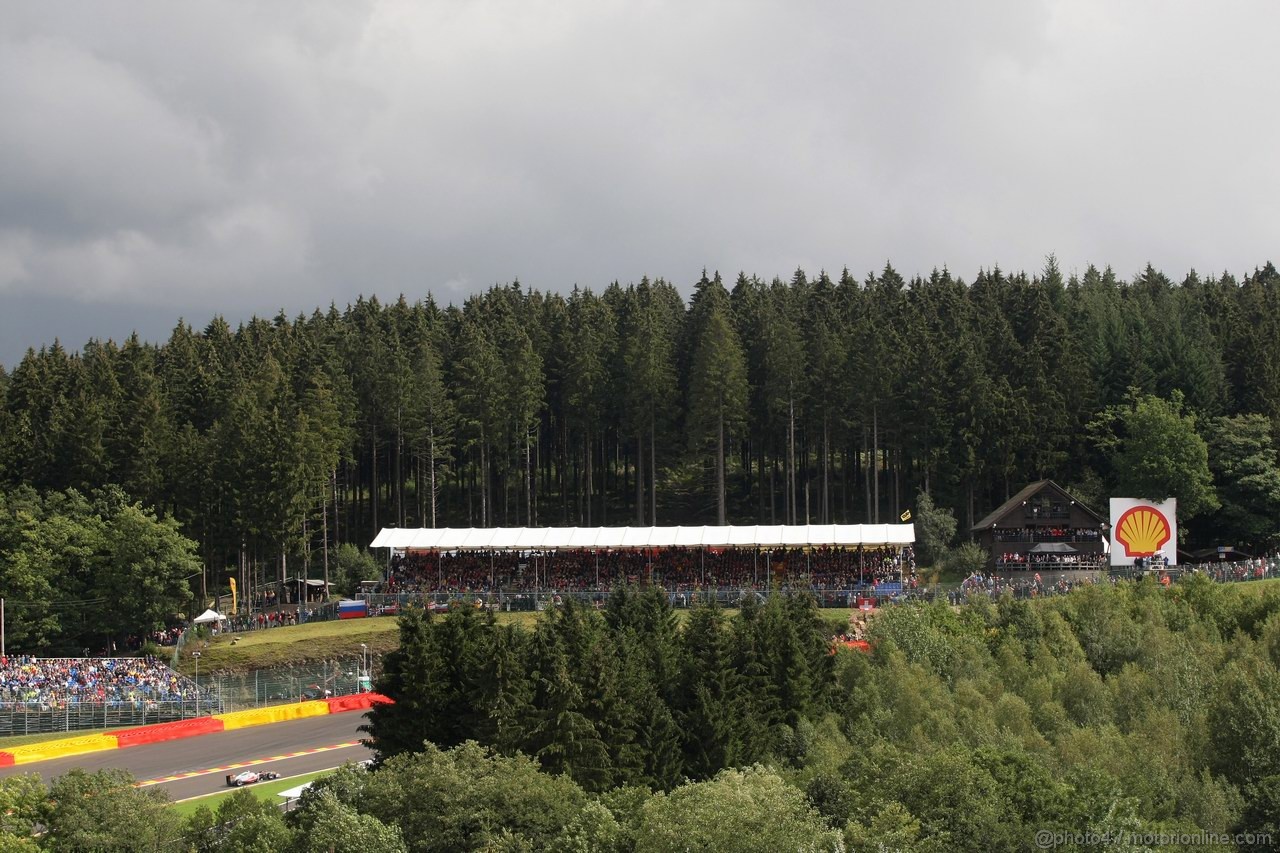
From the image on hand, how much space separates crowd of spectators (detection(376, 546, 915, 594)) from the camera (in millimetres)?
74688

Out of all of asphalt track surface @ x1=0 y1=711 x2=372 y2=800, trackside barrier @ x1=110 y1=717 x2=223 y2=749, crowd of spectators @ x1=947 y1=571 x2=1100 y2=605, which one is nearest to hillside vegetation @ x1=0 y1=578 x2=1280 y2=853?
crowd of spectators @ x1=947 y1=571 x2=1100 y2=605

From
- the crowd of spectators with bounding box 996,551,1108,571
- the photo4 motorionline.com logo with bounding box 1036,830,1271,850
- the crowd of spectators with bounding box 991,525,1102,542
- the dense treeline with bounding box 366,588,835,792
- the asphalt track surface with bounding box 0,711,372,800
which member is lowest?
the asphalt track surface with bounding box 0,711,372,800

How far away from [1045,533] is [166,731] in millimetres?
50167

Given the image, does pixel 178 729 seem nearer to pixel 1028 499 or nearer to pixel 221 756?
pixel 221 756

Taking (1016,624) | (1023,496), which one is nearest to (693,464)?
(1023,496)

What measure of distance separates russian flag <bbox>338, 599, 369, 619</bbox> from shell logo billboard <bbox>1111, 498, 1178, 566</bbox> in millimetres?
42850

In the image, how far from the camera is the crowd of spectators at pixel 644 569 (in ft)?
245

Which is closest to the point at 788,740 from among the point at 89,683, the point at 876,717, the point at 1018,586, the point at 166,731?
the point at 876,717

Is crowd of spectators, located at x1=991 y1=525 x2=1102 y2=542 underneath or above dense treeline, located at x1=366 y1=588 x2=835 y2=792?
above

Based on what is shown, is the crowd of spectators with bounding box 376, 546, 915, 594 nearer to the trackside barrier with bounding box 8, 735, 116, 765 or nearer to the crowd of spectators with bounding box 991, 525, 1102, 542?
the crowd of spectators with bounding box 991, 525, 1102, 542

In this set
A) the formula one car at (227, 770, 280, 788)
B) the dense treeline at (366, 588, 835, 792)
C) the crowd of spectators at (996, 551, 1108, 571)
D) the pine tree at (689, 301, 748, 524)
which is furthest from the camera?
the pine tree at (689, 301, 748, 524)

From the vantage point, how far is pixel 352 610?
7331cm

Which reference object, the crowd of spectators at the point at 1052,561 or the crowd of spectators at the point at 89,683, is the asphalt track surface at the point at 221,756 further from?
the crowd of spectators at the point at 1052,561

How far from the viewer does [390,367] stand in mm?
97062
